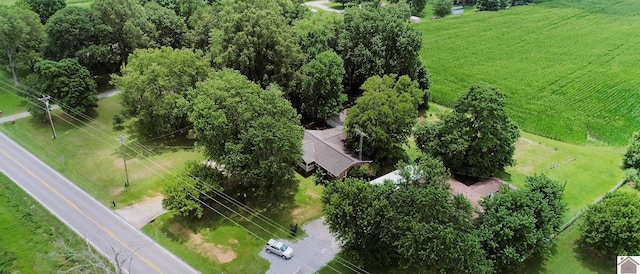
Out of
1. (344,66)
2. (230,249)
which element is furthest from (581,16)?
(230,249)

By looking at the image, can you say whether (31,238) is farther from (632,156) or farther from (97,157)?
(632,156)

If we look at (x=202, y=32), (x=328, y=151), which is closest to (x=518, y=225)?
(x=328, y=151)

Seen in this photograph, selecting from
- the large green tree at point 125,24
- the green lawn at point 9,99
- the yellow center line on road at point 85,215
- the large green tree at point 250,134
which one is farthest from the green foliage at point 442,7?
the yellow center line on road at point 85,215

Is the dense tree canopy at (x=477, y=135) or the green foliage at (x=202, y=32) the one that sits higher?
the green foliage at (x=202, y=32)

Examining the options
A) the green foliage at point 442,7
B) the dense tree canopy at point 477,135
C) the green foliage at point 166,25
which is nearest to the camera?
the dense tree canopy at point 477,135

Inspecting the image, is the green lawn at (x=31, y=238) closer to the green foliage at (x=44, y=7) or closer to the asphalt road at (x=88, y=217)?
the asphalt road at (x=88, y=217)

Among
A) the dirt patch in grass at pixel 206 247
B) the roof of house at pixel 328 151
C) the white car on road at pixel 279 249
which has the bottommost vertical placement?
the dirt patch in grass at pixel 206 247

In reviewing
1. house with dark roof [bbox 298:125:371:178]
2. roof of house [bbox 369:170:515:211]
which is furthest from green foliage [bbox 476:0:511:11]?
roof of house [bbox 369:170:515:211]

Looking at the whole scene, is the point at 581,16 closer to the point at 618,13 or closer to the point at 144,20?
the point at 618,13
